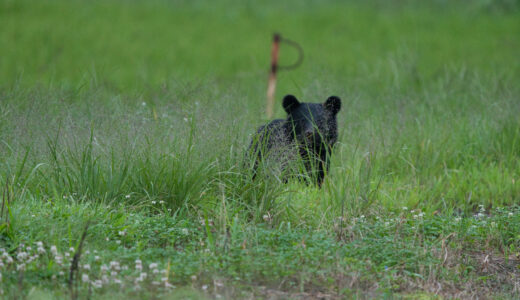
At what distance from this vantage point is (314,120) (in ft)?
22.3

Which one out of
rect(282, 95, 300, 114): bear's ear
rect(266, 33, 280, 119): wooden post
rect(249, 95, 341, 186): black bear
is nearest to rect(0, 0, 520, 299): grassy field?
rect(249, 95, 341, 186): black bear

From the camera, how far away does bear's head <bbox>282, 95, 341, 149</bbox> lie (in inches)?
260

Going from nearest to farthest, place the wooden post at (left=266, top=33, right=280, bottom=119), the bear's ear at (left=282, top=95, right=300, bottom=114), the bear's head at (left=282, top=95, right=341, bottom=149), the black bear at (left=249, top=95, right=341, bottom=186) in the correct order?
the black bear at (left=249, top=95, right=341, bottom=186)
the bear's head at (left=282, top=95, right=341, bottom=149)
the bear's ear at (left=282, top=95, right=300, bottom=114)
the wooden post at (left=266, top=33, right=280, bottom=119)

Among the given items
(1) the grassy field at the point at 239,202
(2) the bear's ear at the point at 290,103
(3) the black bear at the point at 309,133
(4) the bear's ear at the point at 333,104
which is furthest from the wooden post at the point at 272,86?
(4) the bear's ear at the point at 333,104

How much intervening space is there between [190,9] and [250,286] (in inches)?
727

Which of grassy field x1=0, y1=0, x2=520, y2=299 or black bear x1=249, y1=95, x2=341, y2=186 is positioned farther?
black bear x1=249, y1=95, x2=341, y2=186

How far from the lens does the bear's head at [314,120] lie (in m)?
6.61

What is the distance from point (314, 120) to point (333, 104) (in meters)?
0.31

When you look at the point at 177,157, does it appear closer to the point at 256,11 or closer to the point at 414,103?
the point at 414,103

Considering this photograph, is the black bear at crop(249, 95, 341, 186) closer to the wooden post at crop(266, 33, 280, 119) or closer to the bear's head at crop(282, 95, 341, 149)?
the bear's head at crop(282, 95, 341, 149)

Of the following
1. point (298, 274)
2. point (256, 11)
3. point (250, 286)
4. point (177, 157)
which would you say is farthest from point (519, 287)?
point (256, 11)

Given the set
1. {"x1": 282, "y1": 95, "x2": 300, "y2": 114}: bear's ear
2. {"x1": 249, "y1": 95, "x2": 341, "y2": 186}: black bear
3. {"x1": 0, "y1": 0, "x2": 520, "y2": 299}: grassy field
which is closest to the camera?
{"x1": 0, "y1": 0, "x2": 520, "y2": 299}: grassy field

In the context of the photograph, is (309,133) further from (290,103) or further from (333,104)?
(290,103)

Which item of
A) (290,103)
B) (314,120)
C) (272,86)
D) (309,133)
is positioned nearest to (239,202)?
(309,133)
